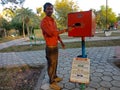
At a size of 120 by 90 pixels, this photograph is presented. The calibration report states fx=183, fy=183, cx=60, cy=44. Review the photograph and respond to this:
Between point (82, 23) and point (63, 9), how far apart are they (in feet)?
139

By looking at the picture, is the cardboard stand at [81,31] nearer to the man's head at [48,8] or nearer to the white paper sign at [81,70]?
the white paper sign at [81,70]

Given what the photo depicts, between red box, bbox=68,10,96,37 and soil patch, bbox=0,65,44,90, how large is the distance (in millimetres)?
2043

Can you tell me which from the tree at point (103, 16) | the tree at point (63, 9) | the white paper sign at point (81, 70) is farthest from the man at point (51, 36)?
the tree at point (103, 16)

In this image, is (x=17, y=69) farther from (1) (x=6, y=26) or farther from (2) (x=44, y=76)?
(1) (x=6, y=26)

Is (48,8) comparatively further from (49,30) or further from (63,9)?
(63,9)

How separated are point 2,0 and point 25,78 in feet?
9.57

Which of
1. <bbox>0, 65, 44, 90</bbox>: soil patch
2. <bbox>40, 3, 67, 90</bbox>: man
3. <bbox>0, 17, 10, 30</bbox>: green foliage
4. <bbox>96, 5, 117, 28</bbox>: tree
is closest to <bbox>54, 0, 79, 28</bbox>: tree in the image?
<bbox>96, 5, 117, 28</bbox>: tree

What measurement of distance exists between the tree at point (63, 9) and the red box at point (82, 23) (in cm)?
→ 4095

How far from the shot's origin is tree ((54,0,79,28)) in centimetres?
4456

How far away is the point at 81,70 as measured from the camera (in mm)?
3330

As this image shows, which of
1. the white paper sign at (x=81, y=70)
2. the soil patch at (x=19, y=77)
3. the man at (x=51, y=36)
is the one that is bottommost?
the soil patch at (x=19, y=77)

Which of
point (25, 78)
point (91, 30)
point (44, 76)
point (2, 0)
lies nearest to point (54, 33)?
point (91, 30)

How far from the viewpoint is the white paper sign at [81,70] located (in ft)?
10.8

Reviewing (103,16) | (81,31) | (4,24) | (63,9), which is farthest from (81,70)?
(103,16)
